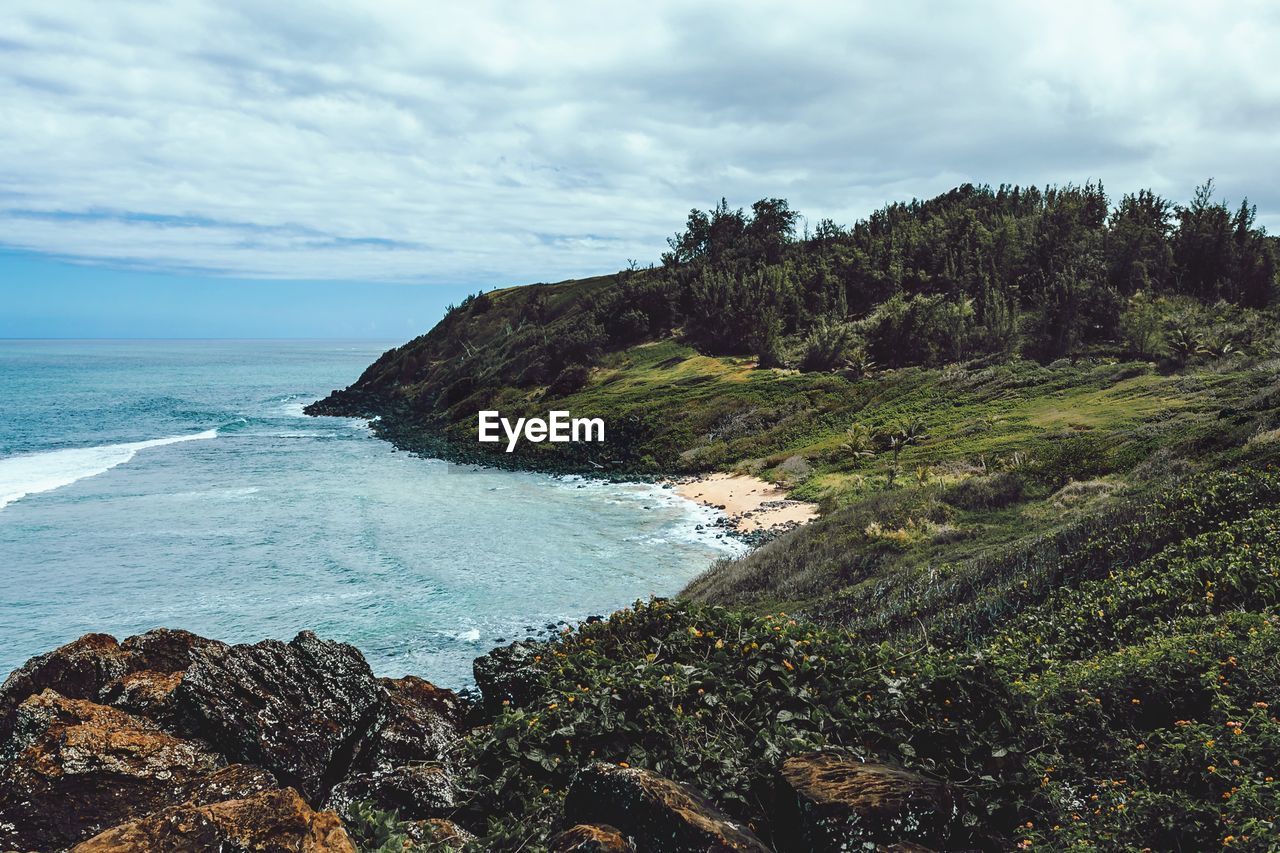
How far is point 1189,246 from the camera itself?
70750 millimetres

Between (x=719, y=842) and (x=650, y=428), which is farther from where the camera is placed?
(x=650, y=428)

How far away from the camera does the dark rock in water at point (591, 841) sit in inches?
208

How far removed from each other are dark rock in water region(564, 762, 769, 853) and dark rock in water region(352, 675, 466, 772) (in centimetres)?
276

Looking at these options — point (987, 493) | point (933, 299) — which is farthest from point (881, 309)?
point (987, 493)

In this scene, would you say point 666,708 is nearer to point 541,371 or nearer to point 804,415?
point 804,415

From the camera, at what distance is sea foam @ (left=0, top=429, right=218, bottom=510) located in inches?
1713

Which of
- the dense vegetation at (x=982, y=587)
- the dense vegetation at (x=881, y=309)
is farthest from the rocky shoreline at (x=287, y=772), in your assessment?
the dense vegetation at (x=881, y=309)

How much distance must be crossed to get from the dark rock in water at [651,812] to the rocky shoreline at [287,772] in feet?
0.05

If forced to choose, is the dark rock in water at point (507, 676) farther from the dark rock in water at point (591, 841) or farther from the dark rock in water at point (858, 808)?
the dark rock in water at point (858, 808)

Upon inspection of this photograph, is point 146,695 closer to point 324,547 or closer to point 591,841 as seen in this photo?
point 591,841

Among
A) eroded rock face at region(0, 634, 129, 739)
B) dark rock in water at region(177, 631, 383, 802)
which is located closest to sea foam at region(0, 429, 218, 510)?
eroded rock face at region(0, 634, 129, 739)

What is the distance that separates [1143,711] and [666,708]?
4841 millimetres

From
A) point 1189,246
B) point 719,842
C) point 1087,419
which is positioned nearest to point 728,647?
point 719,842

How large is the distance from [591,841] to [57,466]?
6144 centimetres
